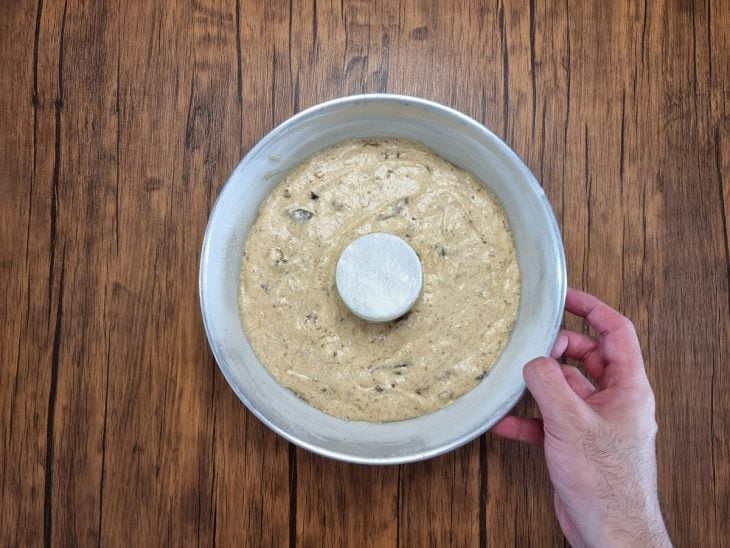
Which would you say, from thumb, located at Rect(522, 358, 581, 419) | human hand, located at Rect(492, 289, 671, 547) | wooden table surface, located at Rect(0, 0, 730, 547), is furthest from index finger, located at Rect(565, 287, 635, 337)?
thumb, located at Rect(522, 358, 581, 419)

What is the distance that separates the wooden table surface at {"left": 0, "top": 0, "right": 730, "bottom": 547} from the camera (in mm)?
1676

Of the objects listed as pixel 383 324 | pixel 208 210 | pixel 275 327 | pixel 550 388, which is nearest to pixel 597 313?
pixel 550 388

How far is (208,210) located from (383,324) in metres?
0.58

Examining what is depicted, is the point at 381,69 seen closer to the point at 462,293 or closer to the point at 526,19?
the point at 526,19

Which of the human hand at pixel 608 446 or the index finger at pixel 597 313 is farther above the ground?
the index finger at pixel 597 313

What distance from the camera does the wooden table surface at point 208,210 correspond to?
5.50ft

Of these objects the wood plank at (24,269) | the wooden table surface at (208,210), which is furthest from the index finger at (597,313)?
the wood plank at (24,269)

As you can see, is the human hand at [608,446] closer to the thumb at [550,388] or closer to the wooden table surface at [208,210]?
the thumb at [550,388]

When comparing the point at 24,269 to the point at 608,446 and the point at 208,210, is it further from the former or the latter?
the point at 608,446

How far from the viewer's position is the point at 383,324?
154 cm

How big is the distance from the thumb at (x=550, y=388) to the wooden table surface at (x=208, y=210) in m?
0.33

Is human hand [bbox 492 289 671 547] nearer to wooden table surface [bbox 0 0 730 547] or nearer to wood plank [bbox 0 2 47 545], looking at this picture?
wooden table surface [bbox 0 0 730 547]

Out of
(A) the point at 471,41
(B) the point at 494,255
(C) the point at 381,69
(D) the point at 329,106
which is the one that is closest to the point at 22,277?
(D) the point at 329,106

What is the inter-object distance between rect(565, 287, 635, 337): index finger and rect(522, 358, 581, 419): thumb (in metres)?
0.26
